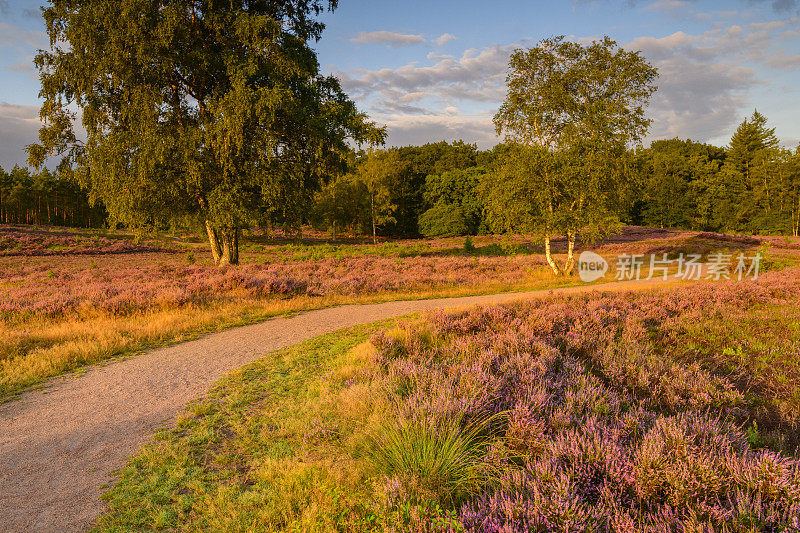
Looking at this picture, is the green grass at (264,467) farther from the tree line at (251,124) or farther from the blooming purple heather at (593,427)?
the tree line at (251,124)

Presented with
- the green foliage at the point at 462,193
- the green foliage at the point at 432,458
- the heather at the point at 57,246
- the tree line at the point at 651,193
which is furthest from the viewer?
the green foliage at the point at 462,193

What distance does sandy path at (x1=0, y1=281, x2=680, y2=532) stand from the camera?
3.68 metres

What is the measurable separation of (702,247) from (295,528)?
39.9 metres

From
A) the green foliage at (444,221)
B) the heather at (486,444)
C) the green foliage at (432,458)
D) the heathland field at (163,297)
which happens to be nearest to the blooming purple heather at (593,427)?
the heather at (486,444)

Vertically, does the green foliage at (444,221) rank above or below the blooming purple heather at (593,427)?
above

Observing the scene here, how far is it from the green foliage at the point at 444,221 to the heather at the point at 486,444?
60.3m

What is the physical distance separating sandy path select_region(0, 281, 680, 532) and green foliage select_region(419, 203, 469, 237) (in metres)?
59.5

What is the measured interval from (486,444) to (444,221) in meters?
65.3

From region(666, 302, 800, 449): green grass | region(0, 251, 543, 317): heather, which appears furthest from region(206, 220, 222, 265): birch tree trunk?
region(666, 302, 800, 449): green grass

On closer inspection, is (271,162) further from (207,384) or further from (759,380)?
(759,380)
